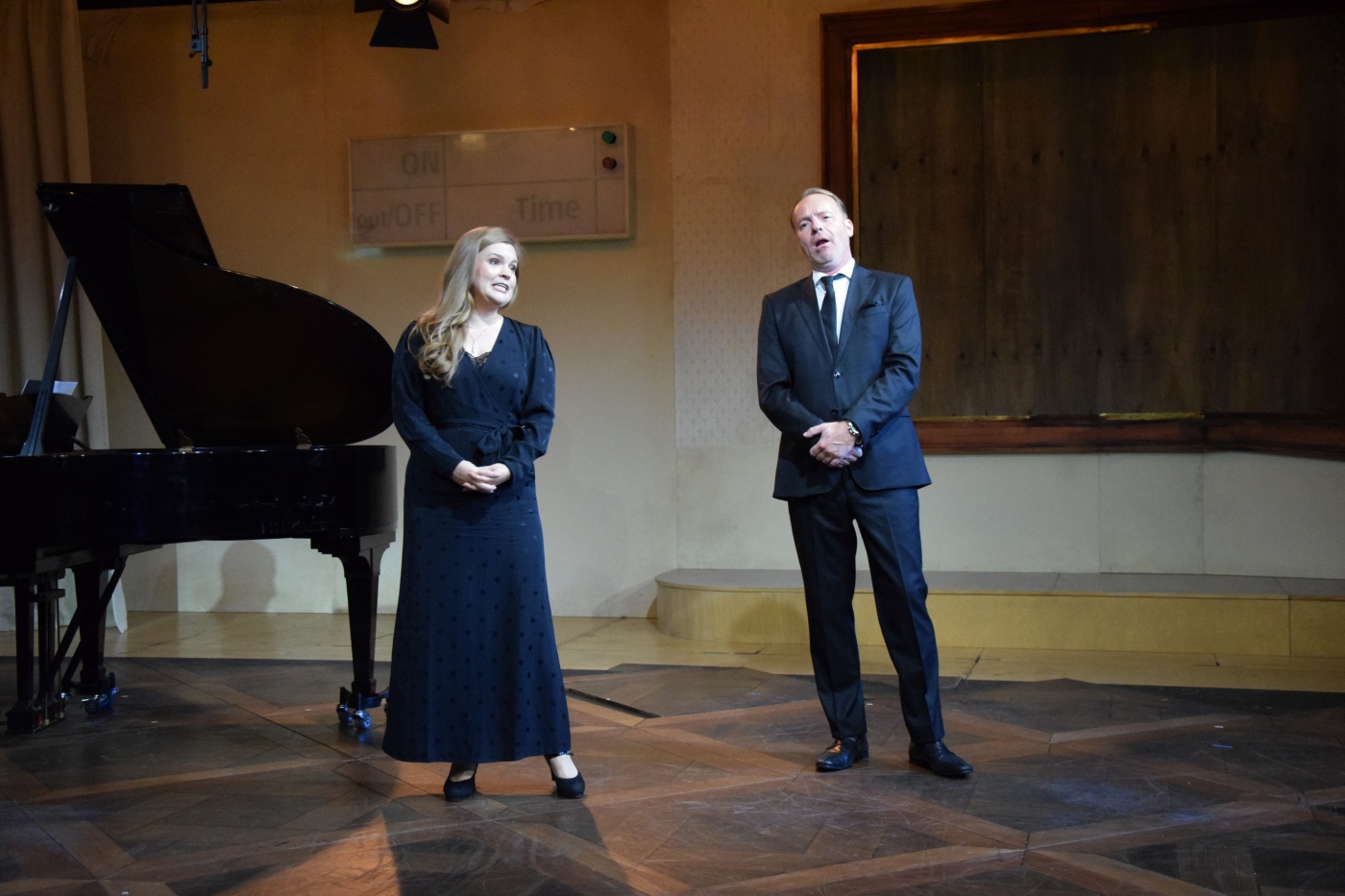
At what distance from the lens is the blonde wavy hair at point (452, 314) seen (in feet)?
9.45

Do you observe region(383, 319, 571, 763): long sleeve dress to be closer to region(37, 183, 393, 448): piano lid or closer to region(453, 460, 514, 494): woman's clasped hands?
region(453, 460, 514, 494): woman's clasped hands

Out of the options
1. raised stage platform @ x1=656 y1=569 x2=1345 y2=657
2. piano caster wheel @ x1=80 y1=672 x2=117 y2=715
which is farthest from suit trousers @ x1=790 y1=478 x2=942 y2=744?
piano caster wheel @ x1=80 y1=672 x2=117 y2=715

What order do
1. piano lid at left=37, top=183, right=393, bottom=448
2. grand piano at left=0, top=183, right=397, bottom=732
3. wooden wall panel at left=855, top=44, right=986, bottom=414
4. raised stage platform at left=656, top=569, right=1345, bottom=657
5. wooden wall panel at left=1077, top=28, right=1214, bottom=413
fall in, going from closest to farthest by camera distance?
grand piano at left=0, top=183, right=397, bottom=732
piano lid at left=37, top=183, right=393, bottom=448
raised stage platform at left=656, top=569, right=1345, bottom=657
wooden wall panel at left=1077, top=28, right=1214, bottom=413
wooden wall panel at left=855, top=44, right=986, bottom=414

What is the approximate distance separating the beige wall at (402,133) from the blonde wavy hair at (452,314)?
3.00 metres

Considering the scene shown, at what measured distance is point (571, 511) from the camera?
600cm

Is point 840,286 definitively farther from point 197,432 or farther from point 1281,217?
point 1281,217

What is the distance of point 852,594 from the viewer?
308 centimetres

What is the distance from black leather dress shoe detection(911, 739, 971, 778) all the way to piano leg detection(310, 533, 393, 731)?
1.61 metres

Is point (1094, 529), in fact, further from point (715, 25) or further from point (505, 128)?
point (505, 128)

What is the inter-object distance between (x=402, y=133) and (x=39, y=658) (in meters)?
3.20

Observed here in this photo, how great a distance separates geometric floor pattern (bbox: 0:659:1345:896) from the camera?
8.04 feet

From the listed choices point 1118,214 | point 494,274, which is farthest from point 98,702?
point 1118,214

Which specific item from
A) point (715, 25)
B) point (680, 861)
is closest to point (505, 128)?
point (715, 25)

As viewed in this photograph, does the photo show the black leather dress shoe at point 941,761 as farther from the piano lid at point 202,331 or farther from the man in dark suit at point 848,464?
the piano lid at point 202,331
